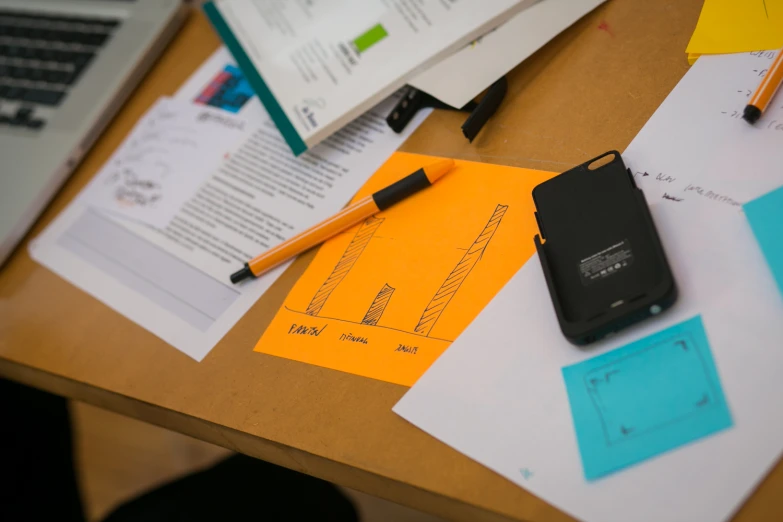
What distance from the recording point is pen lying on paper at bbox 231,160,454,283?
1.98ft

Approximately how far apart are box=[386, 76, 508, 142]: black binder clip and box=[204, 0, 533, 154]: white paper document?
2 centimetres

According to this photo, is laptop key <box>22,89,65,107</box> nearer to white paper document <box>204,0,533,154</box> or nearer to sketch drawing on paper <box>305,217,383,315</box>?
white paper document <box>204,0,533,154</box>

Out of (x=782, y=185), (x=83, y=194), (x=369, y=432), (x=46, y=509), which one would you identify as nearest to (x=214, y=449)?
(x=46, y=509)

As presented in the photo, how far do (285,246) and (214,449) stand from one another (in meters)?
1.00

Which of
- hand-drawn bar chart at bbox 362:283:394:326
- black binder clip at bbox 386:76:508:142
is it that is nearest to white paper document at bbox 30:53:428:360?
black binder clip at bbox 386:76:508:142

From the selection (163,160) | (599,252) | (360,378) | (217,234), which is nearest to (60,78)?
(163,160)

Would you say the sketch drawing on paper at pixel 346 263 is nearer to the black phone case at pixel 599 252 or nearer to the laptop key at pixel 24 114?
the black phone case at pixel 599 252

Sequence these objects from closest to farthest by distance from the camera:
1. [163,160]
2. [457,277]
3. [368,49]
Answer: [457,277], [368,49], [163,160]

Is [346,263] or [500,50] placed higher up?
[500,50]

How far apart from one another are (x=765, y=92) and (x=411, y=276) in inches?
12.4

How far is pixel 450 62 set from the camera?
649mm

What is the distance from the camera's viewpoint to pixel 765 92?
496mm

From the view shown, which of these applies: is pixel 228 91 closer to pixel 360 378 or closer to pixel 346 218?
pixel 346 218

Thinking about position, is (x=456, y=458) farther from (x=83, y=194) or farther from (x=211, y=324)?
(x=83, y=194)
